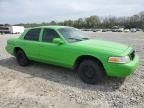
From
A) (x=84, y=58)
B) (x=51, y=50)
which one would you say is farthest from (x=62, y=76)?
(x=84, y=58)

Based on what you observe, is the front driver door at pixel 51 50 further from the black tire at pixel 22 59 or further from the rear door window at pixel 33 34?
the black tire at pixel 22 59

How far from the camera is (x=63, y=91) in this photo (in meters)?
4.95

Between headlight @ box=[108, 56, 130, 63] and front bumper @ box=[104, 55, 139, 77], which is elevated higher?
headlight @ box=[108, 56, 130, 63]

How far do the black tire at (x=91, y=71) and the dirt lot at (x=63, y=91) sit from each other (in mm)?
169

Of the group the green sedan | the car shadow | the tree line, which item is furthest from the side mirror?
the tree line

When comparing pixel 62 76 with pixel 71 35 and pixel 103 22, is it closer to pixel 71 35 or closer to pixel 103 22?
pixel 71 35

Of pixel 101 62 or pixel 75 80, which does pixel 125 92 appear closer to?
pixel 101 62

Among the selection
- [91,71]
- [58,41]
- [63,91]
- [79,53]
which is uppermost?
[58,41]

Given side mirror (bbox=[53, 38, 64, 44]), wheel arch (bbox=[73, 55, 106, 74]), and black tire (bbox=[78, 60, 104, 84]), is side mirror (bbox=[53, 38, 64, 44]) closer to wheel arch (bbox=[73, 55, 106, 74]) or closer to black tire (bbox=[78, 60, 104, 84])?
wheel arch (bbox=[73, 55, 106, 74])

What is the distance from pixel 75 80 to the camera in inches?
227

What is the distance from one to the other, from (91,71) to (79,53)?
0.60 meters

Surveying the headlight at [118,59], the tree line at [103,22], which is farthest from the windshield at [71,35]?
the tree line at [103,22]

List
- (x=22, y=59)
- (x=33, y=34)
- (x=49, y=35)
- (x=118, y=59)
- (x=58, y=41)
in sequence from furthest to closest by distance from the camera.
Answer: (x=22, y=59) < (x=33, y=34) < (x=49, y=35) < (x=58, y=41) < (x=118, y=59)

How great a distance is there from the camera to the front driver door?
5.81 meters
